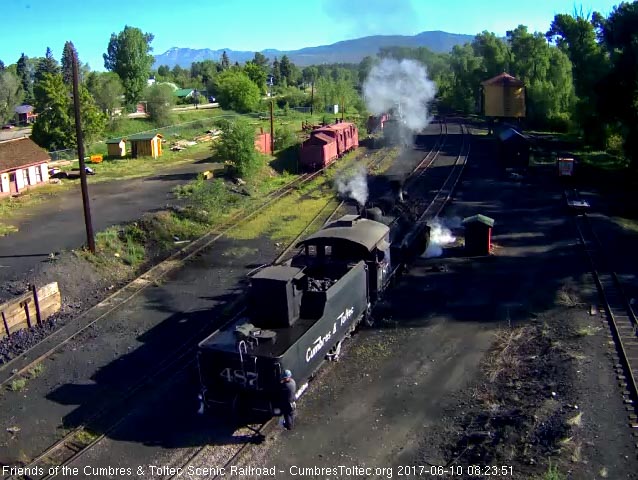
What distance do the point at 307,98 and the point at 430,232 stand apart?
70597 millimetres

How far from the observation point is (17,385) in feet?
42.9

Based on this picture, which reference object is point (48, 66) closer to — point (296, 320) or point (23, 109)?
point (23, 109)

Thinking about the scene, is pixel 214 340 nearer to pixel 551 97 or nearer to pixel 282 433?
pixel 282 433

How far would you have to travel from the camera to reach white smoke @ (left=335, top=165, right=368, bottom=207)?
22.3m

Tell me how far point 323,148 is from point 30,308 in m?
25.6

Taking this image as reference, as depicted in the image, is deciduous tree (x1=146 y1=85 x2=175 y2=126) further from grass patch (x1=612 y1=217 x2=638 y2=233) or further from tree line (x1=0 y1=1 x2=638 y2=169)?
grass patch (x1=612 y1=217 x2=638 y2=233)

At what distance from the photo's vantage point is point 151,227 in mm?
24516

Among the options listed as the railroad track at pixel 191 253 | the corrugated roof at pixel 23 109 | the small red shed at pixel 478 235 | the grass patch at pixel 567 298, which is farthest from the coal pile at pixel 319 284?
the corrugated roof at pixel 23 109

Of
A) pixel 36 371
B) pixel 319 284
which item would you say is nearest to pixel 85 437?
pixel 36 371

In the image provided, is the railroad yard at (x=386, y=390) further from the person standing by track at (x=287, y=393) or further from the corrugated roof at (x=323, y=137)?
the corrugated roof at (x=323, y=137)

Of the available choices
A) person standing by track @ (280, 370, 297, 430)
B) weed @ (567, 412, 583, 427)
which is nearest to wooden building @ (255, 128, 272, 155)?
person standing by track @ (280, 370, 297, 430)

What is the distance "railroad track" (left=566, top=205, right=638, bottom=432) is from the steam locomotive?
584 cm

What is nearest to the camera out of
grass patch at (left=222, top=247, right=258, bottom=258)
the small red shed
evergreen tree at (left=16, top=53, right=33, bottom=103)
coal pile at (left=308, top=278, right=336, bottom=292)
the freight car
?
coal pile at (left=308, top=278, right=336, bottom=292)

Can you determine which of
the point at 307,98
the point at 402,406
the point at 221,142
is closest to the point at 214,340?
the point at 402,406
